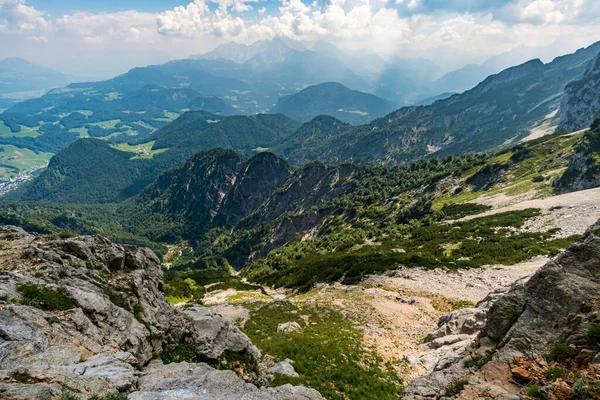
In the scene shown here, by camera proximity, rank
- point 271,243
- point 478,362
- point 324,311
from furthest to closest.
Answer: point 271,243
point 324,311
point 478,362

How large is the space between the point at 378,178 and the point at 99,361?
167212 millimetres

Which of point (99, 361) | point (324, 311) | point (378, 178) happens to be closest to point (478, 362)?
point (99, 361)

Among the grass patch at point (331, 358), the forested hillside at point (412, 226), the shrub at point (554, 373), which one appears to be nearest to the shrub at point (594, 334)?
the shrub at point (554, 373)

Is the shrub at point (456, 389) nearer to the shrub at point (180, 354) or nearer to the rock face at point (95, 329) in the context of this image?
the rock face at point (95, 329)

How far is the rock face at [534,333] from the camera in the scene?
12852mm

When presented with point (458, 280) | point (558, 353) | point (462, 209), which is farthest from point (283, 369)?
point (462, 209)

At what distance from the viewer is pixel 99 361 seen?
1381 centimetres

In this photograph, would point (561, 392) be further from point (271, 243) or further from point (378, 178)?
point (378, 178)

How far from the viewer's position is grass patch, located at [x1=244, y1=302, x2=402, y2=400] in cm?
2077

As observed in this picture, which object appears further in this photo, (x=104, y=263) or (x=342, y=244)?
(x=342, y=244)

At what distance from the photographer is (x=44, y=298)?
15.8 meters

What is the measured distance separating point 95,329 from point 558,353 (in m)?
22.5

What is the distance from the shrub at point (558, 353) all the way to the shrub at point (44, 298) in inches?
932

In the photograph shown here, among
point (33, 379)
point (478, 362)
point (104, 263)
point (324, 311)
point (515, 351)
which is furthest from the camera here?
point (324, 311)
